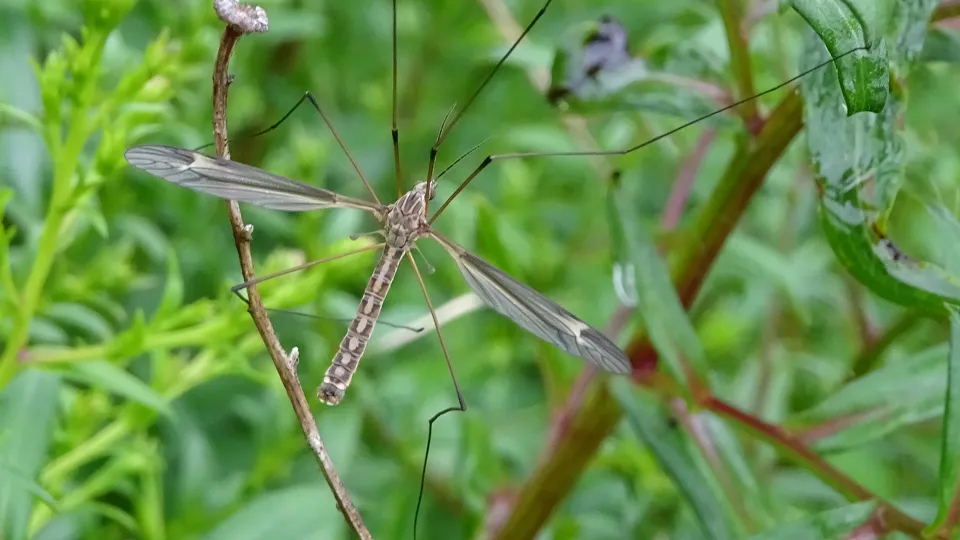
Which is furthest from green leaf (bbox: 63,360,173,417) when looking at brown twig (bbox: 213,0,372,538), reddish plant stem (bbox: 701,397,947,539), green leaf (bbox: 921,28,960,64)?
green leaf (bbox: 921,28,960,64)

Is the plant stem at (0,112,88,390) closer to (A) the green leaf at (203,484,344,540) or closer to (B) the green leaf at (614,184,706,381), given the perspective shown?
(A) the green leaf at (203,484,344,540)

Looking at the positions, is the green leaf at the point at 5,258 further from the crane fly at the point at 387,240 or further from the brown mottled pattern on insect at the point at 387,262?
the brown mottled pattern on insect at the point at 387,262

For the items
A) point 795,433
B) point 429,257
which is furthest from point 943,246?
point 429,257

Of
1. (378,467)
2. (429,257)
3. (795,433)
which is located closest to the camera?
(795,433)

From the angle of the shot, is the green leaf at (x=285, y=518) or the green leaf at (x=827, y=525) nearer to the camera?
the green leaf at (x=827, y=525)

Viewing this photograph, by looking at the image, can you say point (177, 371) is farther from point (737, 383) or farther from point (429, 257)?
point (737, 383)

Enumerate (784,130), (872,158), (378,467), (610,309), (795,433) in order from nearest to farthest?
(872,158)
(784,130)
(795,433)
(378,467)
(610,309)

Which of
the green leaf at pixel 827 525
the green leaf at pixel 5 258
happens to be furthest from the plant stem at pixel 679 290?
the green leaf at pixel 5 258
